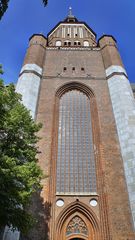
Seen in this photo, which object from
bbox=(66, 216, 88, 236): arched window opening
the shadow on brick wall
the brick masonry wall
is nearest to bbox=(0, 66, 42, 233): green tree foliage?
the shadow on brick wall

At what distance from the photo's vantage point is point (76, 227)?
42.4 ft

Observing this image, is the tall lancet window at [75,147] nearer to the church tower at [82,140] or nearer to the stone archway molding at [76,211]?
the church tower at [82,140]

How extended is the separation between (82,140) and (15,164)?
8.12 metres

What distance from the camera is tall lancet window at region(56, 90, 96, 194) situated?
14.4 meters

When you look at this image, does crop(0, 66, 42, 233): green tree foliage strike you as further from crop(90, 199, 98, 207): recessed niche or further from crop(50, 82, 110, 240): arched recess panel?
crop(90, 199, 98, 207): recessed niche

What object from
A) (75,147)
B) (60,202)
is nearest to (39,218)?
(60,202)

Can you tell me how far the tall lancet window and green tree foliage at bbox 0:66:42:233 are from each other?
491 cm

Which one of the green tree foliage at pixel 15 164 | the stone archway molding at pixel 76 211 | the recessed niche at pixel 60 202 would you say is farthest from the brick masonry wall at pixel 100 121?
the green tree foliage at pixel 15 164

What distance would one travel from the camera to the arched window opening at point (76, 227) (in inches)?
501

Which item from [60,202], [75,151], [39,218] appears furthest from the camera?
[75,151]

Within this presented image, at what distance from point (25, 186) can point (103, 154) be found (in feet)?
25.0

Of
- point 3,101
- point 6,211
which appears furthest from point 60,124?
point 6,211

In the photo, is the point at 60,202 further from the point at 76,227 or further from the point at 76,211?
the point at 76,227

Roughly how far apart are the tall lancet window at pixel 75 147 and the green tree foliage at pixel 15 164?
491 cm
